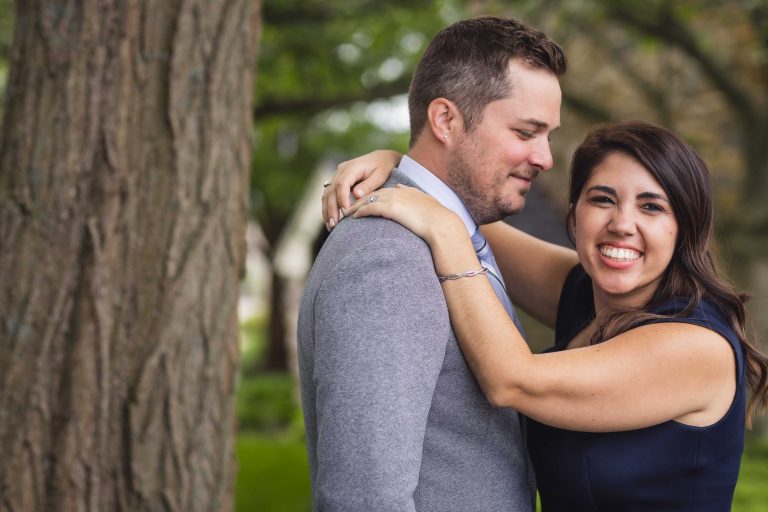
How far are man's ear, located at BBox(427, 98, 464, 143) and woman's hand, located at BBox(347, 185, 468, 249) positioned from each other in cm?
22

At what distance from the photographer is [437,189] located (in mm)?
2338

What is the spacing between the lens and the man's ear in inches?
90.3

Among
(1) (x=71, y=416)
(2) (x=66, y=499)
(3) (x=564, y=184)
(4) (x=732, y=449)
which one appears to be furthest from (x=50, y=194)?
(3) (x=564, y=184)

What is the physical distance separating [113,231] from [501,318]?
1.46 m

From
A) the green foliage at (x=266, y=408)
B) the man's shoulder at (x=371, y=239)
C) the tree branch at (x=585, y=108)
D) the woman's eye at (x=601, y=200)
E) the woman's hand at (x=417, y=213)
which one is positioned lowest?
the green foliage at (x=266, y=408)

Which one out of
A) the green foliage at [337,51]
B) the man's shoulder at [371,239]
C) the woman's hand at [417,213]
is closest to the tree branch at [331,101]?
the green foliage at [337,51]

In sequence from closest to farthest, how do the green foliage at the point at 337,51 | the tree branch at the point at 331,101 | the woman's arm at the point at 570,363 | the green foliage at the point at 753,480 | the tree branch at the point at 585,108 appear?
the woman's arm at the point at 570,363 < the green foliage at the point at 753,480 < the green foliage at the point at 337,51 < the tree branch at the point at 331,101 < the tree branch at the point at 585,108

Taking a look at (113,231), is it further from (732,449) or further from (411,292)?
(732,449)

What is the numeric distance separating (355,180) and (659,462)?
3.76 feet

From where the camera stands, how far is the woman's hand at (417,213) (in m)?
2.07

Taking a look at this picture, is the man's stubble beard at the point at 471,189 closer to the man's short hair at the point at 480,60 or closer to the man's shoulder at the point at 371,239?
the man's short hair at the point at 480,60

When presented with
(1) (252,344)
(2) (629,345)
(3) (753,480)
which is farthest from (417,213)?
(1) (252,344)

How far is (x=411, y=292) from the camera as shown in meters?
1.90

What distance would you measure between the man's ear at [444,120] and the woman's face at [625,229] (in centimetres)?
45
